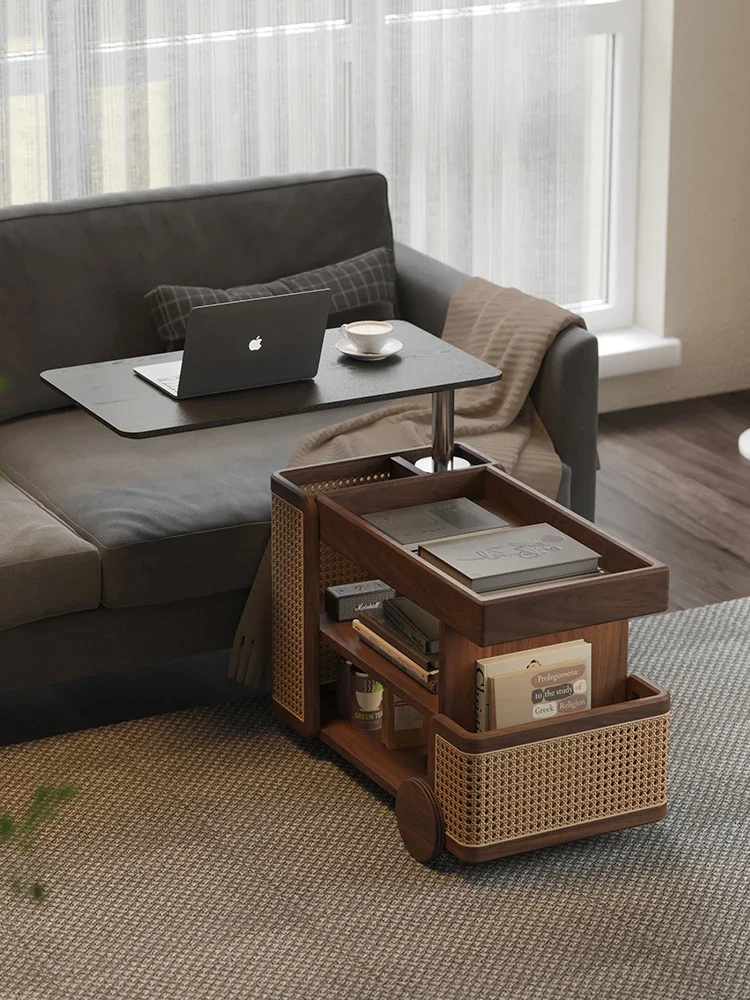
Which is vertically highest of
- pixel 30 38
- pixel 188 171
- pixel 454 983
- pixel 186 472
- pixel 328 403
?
pixel 30 38

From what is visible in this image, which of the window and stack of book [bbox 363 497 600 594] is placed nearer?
stack of book [bbox 363 497 600 594]

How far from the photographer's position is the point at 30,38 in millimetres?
3277

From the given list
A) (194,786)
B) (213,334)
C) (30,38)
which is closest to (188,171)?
(30,38)

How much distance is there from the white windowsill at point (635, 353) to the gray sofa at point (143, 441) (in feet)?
3.30

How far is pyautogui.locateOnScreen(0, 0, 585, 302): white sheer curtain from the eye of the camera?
3.36 m

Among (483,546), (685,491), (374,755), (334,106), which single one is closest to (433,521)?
(483,546)

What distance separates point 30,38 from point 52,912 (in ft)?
6.66

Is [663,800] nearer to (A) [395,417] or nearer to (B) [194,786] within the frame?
(B) [194,786]

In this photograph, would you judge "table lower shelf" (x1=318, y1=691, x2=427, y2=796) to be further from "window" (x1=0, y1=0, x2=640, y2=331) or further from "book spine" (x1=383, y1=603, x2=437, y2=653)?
"window" (x1=0, y1=0, x2=640, y2=331)

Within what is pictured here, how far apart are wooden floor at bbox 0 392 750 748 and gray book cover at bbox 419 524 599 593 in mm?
712

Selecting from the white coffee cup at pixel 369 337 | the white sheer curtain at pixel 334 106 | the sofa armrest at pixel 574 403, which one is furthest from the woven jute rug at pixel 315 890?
the white sheer curtain at pixel 334 106

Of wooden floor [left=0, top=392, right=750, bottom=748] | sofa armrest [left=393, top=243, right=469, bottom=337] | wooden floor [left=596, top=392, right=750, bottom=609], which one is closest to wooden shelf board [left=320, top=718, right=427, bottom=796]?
wooden floor [left=0, top=392, right=750, bottom=748]

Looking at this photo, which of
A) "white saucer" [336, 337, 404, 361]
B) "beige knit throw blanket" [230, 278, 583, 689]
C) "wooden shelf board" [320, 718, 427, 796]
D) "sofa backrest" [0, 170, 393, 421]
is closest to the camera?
"wooden shelf board" [320, 718, 427, 796]

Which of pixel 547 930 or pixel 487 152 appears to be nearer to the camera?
pixel 547 930
